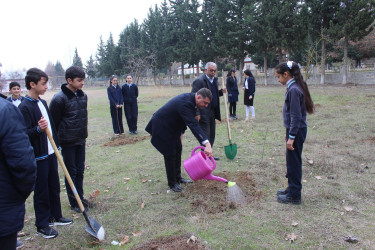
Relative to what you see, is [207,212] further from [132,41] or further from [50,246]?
[132,41]

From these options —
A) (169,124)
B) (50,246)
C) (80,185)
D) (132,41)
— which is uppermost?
(132,41)

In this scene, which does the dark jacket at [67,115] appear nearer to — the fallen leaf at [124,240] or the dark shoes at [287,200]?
the fallen leaf at [124,240]

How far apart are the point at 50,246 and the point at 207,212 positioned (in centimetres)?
202

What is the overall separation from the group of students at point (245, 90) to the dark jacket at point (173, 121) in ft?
20.5

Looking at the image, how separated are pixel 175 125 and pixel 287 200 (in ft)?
6.59

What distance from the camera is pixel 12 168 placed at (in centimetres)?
189

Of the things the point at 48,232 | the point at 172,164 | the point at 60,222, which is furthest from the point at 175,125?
the point at 48,232

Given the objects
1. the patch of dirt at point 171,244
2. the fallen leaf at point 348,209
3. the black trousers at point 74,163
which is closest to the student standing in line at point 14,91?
the black trousers at point 74,163

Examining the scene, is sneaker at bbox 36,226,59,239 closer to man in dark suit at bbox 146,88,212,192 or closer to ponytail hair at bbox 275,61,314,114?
man in dark suit at bbox 146,88,212,192

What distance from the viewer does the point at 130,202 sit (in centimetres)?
446

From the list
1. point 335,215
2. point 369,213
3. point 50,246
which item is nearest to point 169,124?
point 50,246

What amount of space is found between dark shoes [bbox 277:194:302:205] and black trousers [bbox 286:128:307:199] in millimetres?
49

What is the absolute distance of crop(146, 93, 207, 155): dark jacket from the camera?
4215 millimetres

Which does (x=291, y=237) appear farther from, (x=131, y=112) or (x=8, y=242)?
(x=131, y=112)
